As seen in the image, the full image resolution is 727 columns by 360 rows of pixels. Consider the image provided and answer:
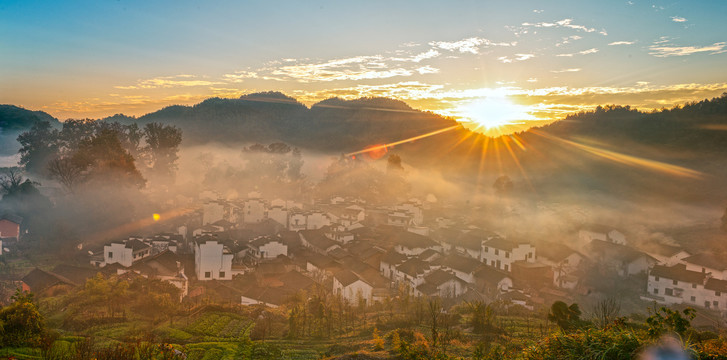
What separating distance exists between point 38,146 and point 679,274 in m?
60.4

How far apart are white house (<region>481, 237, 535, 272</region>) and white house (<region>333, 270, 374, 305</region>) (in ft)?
41.4

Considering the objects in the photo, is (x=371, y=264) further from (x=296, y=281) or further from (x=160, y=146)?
(x=160, y=146)

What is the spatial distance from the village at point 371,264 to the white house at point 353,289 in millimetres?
60

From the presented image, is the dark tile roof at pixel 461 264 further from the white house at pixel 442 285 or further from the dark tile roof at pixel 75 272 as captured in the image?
the dark tile roof at pixel 75 272

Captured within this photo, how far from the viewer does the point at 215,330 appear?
1328 centimetres

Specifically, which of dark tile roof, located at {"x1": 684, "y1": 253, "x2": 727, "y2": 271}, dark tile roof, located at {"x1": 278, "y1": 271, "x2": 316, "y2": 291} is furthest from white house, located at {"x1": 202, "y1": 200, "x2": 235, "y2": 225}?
dark tile roof, located at {"x1": 684, "y1": 253, "x2": 727, "y2": 271}

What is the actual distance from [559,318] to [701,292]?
75.2 ft

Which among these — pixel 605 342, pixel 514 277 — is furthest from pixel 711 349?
pixel 514 277

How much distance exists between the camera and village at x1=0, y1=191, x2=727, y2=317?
22.5 meters

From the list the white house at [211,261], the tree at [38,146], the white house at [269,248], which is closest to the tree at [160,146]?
the tree at [38,146]

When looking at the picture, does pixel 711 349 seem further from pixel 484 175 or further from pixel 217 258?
pixel 484 175

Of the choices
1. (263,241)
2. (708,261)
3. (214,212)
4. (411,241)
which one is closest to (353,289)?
(263,241)

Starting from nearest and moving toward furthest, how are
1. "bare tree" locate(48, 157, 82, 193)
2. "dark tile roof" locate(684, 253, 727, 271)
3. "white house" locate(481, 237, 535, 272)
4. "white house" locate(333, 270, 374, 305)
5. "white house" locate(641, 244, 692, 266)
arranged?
1. "white house" locate(333, 270, 374, 305)
2. "dark tile roof" locate(684, 253, 727, 271)
3. "white house" locate(481, 237, 535, 272)
4. "white house" locate(641, 244, 692, 266)
5. "bare tree" locate(48, 157, 82, 193)

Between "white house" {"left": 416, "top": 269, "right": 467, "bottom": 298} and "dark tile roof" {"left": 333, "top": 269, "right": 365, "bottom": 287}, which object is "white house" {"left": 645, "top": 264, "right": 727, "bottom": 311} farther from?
"dark tile roof" {"left": 333, "top": 269, "right": 365, "bottom": 287}
